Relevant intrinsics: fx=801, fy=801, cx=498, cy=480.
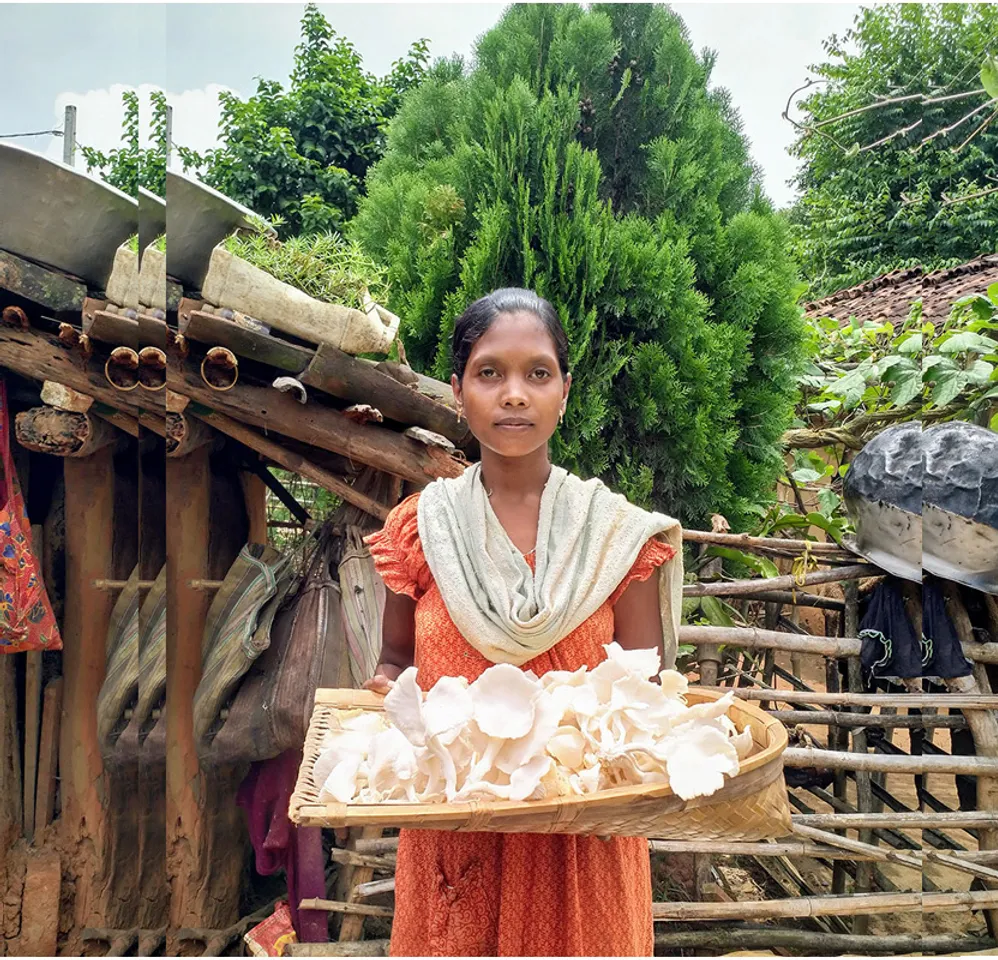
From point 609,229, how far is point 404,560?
3.70 ft

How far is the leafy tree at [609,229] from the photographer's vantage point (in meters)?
2.10

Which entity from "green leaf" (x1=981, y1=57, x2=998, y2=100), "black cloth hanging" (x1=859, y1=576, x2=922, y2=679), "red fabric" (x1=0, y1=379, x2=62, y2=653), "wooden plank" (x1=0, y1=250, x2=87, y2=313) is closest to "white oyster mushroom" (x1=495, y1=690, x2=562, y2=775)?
"red fabric" (x1=0, y1=379, x2=62, y2=653)

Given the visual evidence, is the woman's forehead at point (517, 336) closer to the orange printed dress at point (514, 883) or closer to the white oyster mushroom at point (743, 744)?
the orange printed dress at point (514, 883)

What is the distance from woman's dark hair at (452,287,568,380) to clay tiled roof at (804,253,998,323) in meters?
1.69

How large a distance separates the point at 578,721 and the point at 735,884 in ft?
6.58

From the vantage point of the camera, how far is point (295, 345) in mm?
1898

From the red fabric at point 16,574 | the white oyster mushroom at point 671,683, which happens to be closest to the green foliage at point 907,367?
the white oyster mushroom at point 671,683

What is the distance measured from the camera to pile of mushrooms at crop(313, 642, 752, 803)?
109 centimetres

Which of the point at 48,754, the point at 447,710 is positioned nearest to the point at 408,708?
the point at 447,710

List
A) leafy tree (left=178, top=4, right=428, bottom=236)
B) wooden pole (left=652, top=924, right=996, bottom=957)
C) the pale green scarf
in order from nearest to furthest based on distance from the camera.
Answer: the pale green scarf < leafy tree (left=178, top=4, right=428, bottom=236) < wooden pole (left=652, top=924, right=996, bottom=957)

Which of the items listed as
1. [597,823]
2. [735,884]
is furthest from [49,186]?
[735,884]

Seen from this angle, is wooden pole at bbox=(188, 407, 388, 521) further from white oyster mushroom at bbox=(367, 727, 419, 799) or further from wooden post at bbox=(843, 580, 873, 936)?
wooden post at bbox=(843, 580, 873, 936)

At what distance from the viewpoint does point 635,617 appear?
1.49 meters

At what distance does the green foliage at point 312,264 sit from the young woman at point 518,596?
563mm
